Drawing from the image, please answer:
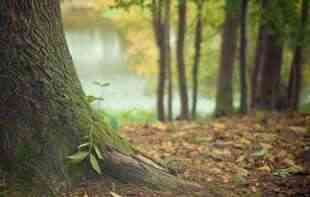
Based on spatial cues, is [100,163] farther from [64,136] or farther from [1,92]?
[1,92]

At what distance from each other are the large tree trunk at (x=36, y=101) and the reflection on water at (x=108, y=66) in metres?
17.1

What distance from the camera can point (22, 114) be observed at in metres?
2.93

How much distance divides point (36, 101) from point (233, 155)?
2.38m

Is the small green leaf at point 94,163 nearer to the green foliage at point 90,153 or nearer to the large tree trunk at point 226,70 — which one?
the green foliage at point 90,153

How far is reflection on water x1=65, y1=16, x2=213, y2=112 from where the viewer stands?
843 inches

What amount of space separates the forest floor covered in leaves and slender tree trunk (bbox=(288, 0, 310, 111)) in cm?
178

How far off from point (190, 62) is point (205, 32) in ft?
8.07

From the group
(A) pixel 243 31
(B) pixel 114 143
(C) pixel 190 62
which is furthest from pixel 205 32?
(B) pixel 114 143

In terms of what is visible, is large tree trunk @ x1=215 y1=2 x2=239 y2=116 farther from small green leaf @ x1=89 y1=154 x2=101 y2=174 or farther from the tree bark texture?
the tree bark texture

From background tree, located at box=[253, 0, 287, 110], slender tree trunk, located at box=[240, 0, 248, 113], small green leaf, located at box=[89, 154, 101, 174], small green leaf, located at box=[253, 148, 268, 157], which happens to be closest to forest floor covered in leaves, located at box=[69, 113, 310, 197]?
small green leaf, located at box=[253, 148, 268, 157]

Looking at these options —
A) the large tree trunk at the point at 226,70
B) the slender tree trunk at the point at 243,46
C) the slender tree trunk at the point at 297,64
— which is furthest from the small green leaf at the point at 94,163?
the large tree trunk at the point at 226,70

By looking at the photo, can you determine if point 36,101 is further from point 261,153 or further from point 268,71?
point 268,71

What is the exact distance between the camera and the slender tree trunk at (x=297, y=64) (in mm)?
7254

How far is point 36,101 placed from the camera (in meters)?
2.96
